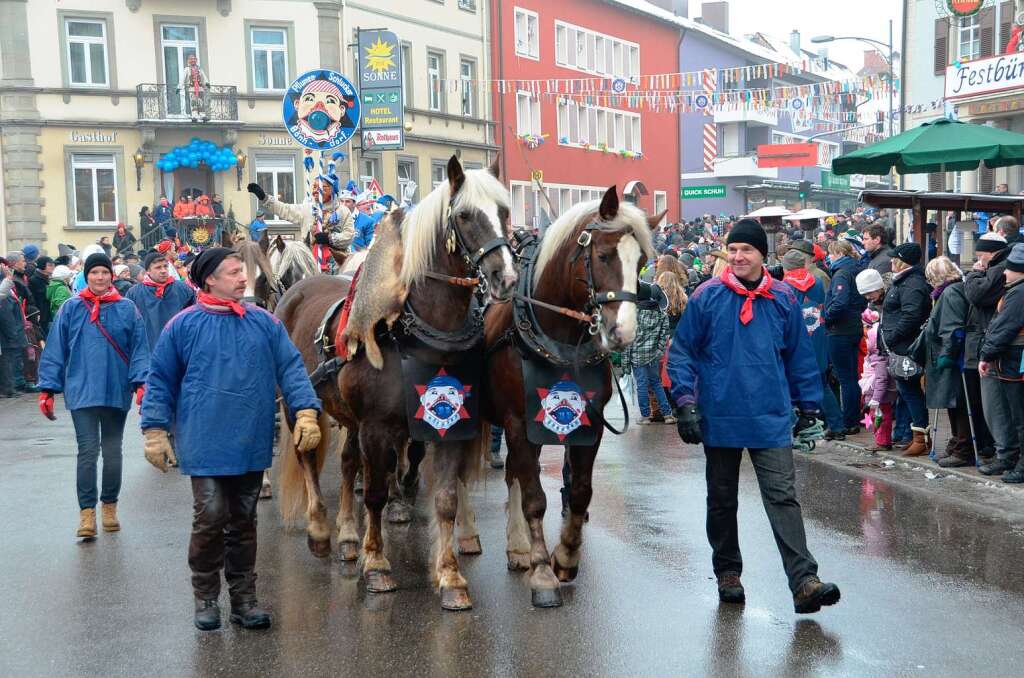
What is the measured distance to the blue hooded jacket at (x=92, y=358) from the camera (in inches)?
320

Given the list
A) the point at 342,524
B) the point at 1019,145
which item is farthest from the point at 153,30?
the point at 342,524

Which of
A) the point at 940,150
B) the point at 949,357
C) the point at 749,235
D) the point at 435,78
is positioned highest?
the point at 435,78

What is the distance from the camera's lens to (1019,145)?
12.3 meters

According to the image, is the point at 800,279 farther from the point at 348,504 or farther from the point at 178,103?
the point at 178,103

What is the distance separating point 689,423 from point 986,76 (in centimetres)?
2021

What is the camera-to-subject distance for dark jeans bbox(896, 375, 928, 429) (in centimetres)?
1055

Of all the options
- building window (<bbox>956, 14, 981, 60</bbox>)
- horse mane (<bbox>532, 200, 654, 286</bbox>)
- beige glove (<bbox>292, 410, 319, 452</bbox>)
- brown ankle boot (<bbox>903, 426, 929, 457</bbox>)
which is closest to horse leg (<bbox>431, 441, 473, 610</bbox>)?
beige glove (<bbox>292, 410, 319, 452</bbox>)

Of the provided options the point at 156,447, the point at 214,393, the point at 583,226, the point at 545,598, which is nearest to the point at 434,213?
the point at 583,226

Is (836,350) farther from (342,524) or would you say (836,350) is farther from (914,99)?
(914,99)

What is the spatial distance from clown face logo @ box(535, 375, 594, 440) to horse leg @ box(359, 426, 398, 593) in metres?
0.94

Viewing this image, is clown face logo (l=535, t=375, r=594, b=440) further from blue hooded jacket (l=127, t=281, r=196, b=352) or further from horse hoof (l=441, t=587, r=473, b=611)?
blue hooded jacket (l=127, t=281, r=196, b=352)

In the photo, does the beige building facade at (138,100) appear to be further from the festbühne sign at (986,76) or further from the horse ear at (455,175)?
the horse ear at (455,175)

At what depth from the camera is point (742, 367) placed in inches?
237

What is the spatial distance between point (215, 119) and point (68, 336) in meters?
23.7
